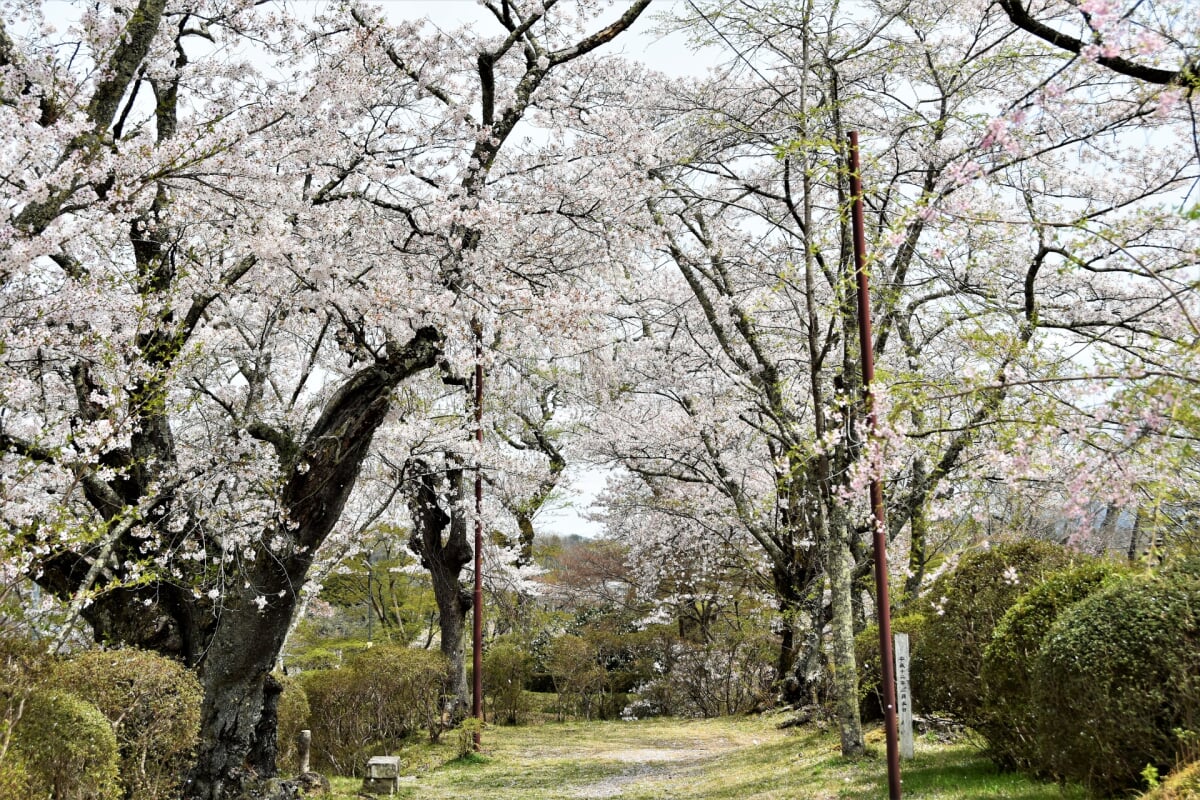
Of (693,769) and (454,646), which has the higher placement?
(454,646)

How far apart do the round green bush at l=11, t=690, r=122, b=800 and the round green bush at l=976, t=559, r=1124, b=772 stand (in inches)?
234

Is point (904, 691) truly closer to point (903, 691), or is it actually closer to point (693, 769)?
point (903, 691)

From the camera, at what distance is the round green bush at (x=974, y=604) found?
6.80 meters

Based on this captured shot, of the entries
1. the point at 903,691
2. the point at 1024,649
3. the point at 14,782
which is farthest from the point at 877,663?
the point at 14,782

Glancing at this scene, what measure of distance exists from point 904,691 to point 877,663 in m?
2.46

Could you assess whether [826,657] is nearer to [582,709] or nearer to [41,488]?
[582,709]

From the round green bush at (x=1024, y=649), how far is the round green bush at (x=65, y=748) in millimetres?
5933

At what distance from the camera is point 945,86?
390 inches

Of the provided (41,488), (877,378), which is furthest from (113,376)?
(877,378)

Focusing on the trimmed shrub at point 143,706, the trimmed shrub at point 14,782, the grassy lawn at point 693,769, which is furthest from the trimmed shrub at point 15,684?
the grassy lawn at point 693,769

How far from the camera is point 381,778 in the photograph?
9461mm

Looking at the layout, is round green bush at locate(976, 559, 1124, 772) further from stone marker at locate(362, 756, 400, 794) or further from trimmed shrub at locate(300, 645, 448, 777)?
trimmed shrub at locate(300, 645, 448, 777)

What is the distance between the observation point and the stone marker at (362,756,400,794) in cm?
939

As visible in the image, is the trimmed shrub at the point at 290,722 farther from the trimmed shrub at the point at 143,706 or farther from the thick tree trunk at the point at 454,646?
the trimmed shrub at the point at 143,706
